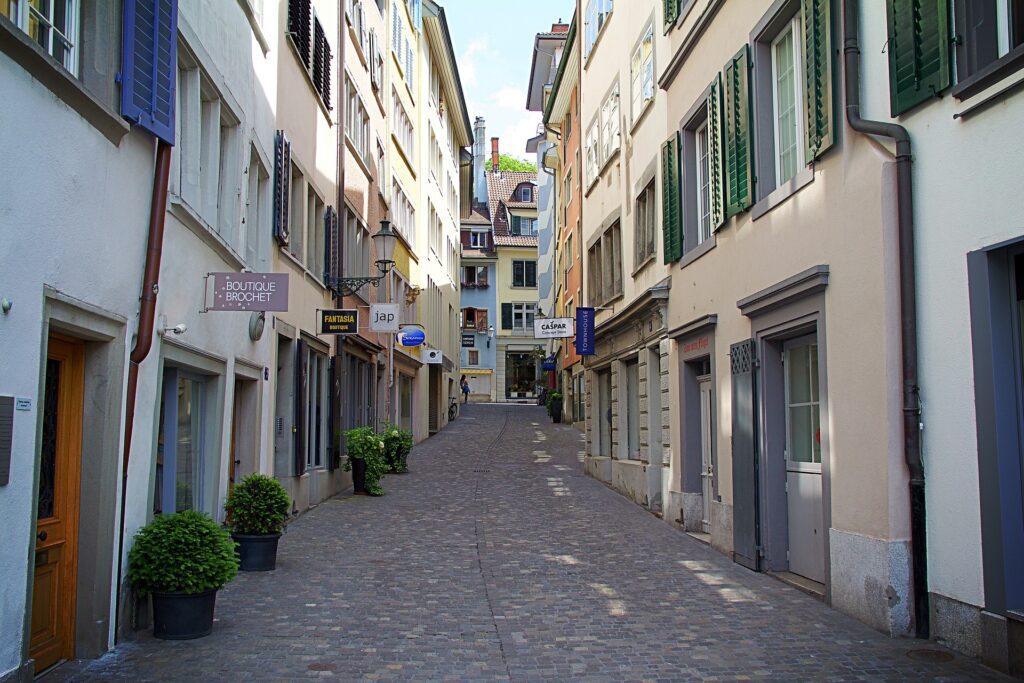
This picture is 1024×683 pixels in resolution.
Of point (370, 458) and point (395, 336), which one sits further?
point (395, 336)

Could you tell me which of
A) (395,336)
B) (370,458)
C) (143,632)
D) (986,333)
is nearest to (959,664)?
(986,333)

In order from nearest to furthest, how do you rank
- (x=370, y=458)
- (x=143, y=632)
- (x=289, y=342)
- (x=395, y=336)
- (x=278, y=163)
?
1. (x=143, y=632)
2. (x=278, y=163)
3. (x=289, y=342)
4. (x=370, y=458)
5. (x=395, y=336)

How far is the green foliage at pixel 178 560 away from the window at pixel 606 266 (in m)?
12.2

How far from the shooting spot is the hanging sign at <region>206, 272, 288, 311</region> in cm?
886

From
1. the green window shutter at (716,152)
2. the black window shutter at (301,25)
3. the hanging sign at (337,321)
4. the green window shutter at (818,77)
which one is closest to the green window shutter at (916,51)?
the green window shutter at (818,77)

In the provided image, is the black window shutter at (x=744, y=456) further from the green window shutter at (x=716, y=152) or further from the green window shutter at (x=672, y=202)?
the green window shutter at (x=672, y=202)

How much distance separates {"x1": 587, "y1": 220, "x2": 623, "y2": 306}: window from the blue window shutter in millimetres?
11855

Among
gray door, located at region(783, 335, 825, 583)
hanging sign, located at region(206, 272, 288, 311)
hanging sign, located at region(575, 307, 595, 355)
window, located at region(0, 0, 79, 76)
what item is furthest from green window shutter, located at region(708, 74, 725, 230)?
hanging sign, located at region(575, 307, 595, 355)

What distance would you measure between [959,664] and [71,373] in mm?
6076

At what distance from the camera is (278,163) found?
13.1m

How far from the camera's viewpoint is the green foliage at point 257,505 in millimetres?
9867

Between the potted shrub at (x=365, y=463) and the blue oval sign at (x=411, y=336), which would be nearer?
the potted shrub at (x=365, y=463)

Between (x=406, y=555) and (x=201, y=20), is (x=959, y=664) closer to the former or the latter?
(x=406, y=555)

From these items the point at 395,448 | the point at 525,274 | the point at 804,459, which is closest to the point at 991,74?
the point at 804,459
